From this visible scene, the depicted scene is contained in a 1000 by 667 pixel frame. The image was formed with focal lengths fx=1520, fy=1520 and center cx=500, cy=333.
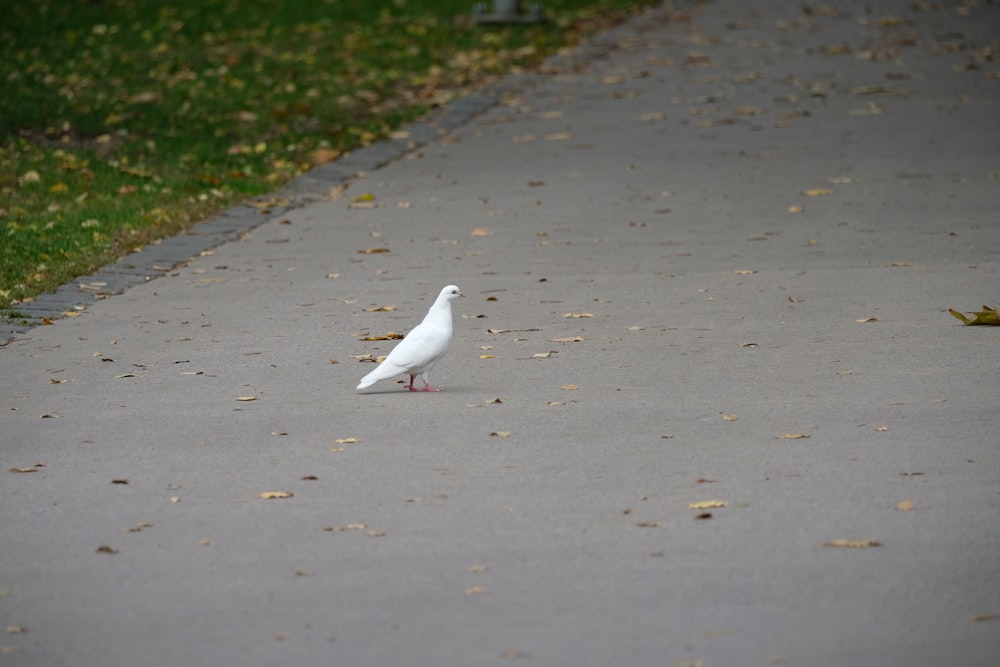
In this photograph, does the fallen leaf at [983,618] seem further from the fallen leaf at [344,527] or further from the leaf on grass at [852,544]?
the fallen leaf at [344,527]

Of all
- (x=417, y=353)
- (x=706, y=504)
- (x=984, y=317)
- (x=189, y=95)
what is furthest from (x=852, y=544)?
(x=189, y=95)

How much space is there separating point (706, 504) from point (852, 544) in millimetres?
681

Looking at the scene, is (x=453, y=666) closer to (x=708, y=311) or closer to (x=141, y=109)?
(x=708, y=311)

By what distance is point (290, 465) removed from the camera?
6.71 metres

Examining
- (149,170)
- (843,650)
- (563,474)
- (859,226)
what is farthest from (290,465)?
(149,170)

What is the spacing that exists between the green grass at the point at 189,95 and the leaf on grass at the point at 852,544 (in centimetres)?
675

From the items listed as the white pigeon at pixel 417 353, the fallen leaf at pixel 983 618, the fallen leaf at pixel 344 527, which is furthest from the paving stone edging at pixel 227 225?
the fallen leaf at pixel 983 618

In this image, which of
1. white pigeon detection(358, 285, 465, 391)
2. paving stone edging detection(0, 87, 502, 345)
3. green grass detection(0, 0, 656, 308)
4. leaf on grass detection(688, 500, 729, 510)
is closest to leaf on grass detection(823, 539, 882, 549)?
leaf on grass detection(688, 500, 729, 510)

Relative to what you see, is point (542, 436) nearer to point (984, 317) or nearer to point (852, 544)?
point (852, 544)

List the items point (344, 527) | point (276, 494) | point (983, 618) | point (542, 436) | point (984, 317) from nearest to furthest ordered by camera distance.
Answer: point (983, 618)
point (344, 527)
point (276, 494)
point (542, 436)
point (984, 317)

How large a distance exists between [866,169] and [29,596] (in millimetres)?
11480

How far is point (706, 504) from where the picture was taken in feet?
19.6

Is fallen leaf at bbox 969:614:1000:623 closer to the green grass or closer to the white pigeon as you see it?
the white pigeon

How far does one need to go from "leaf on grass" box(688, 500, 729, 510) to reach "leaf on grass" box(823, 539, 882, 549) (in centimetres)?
57
